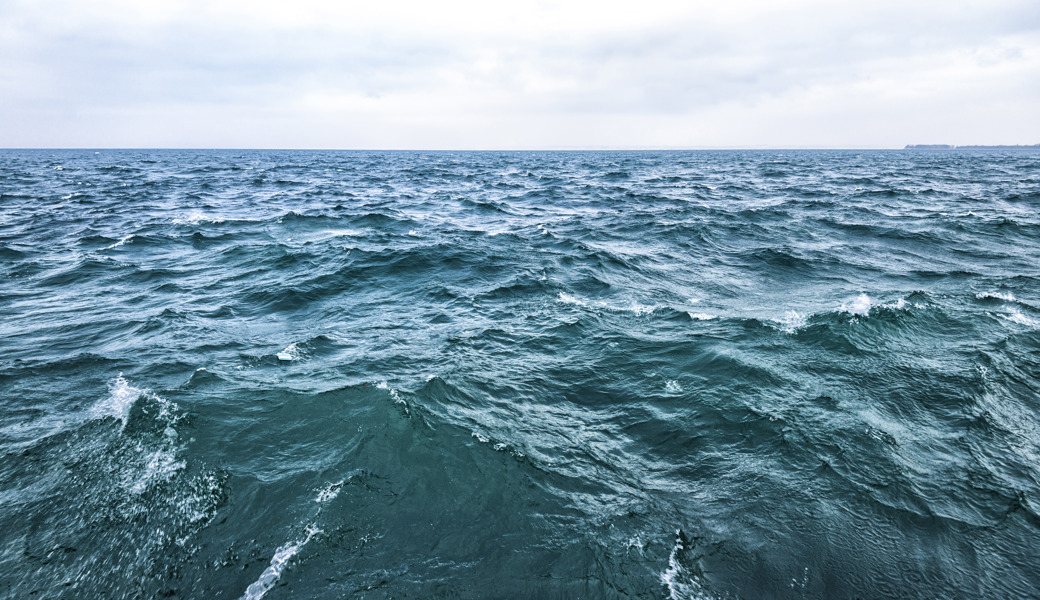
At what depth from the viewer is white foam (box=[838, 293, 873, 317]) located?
1227 centimetres

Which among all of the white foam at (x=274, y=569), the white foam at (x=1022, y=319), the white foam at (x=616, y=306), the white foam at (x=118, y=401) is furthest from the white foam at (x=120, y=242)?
the white foam at (x=1022, y=319)

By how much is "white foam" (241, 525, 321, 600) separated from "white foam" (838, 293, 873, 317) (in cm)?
1321

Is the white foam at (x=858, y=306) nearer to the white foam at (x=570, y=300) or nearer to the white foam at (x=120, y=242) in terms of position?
the white foam at (x=570, y=300)

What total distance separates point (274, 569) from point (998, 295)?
62.0 feet

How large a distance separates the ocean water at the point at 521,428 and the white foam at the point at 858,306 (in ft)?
0.38

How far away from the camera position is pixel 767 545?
19.4 feet

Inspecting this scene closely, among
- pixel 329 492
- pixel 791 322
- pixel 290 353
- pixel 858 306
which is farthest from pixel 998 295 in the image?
pixel 290 353

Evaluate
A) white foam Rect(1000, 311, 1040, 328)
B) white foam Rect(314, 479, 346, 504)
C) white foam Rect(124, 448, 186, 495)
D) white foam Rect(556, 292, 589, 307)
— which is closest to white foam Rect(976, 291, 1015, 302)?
white foam Rect(1000, 311, 1040, 328)

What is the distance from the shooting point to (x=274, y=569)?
551cm

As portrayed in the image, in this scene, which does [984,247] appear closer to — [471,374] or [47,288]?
[471,374]

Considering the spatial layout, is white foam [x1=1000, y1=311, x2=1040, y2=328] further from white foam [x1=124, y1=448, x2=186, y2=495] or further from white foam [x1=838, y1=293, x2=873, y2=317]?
white foam [x1=124, y1=448, x2=186, y2=495]

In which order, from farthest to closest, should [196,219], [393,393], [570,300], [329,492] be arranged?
[196,219] → [570,300] → [393,393] → [329,492]

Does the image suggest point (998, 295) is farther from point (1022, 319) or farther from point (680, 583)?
point (680, 583)

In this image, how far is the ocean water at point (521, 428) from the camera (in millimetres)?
5617
